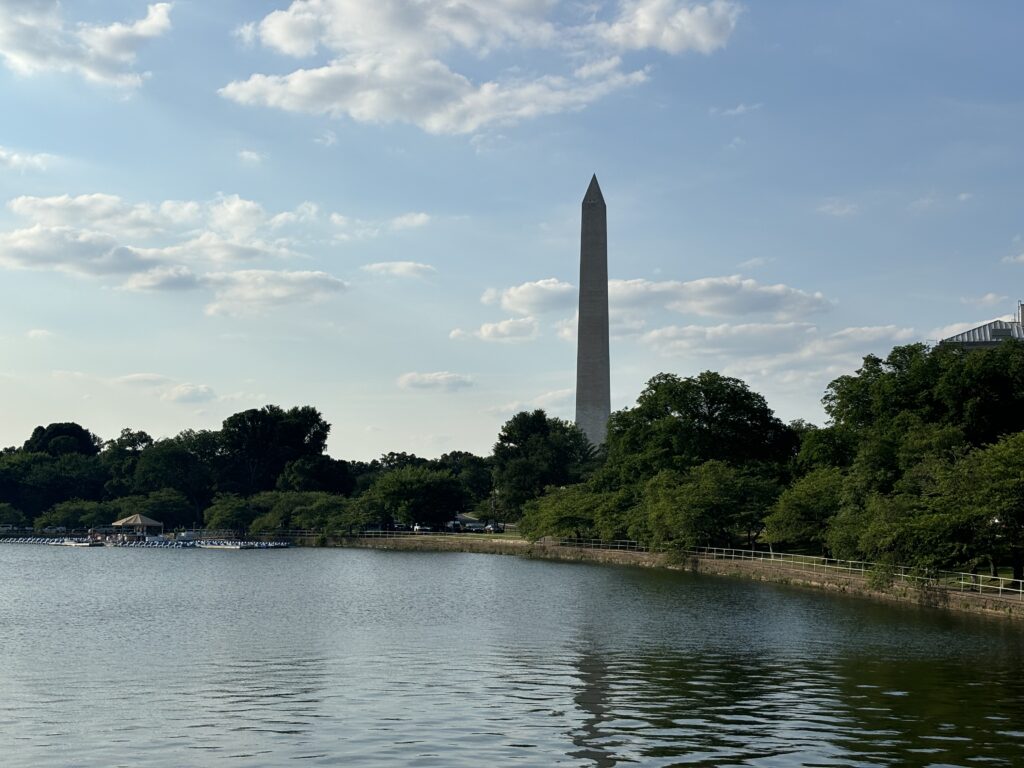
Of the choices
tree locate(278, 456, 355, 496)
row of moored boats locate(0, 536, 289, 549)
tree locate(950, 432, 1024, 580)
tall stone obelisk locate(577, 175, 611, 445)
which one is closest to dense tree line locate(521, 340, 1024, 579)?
tree locate(950, 432, 1024, 580)

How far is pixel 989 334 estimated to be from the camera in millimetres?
102375

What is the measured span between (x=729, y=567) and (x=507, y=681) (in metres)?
43.9

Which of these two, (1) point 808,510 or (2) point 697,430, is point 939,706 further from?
(2) point 697,430

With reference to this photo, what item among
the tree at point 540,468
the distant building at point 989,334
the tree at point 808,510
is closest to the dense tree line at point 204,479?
the tree at point 540,468

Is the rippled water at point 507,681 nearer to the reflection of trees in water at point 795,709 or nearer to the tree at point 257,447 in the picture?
the reflection of trees in water at point 795,709

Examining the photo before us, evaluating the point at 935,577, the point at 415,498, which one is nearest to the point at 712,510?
the point at 935,577

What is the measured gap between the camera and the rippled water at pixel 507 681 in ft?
68.7

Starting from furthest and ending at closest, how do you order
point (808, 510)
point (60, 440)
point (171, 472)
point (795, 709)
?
point (60, 440) → point (171, 472) → point (808, 510) → point (795, 709)

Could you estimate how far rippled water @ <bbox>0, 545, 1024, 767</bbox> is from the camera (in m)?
21.0

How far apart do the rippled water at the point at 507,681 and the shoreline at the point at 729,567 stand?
1.70 m

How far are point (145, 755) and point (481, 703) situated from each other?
773 centimetres

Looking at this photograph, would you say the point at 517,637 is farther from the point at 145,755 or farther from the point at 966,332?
the point at 966,332

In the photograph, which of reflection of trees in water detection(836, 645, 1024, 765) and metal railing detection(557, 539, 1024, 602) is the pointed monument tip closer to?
metal railing detection(557, 539, 1024, 602)

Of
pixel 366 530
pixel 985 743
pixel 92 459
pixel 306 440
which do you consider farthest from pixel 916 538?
pixel 92 459
